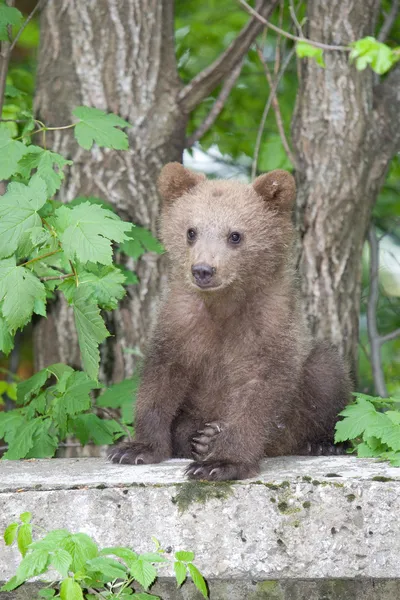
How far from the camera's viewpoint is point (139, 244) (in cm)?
527

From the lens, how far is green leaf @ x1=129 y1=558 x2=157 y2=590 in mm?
2934

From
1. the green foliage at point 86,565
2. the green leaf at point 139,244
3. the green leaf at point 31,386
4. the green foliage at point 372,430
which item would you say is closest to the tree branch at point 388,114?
the green leaf at point 139,244

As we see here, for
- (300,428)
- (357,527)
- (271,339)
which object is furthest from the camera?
(300,428)

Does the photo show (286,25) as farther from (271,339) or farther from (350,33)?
(271,339)

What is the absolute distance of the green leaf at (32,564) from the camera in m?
2.91

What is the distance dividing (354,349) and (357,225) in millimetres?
806

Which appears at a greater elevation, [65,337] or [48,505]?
[65,337]

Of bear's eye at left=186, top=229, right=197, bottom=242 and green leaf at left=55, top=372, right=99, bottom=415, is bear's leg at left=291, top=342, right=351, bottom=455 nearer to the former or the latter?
bear's eye at left=186, top=229, right=197, bottom=242

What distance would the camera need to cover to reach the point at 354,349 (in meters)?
5.96

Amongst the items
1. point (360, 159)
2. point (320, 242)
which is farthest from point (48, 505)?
point (360, 159)

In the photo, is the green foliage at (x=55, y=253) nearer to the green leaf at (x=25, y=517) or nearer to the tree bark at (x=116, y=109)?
the green leaf at (x=25, y=517)

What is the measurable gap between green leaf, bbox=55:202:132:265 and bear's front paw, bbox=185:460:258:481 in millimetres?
850

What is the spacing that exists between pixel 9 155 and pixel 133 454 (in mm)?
1435

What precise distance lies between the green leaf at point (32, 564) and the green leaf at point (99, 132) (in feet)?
6.69
